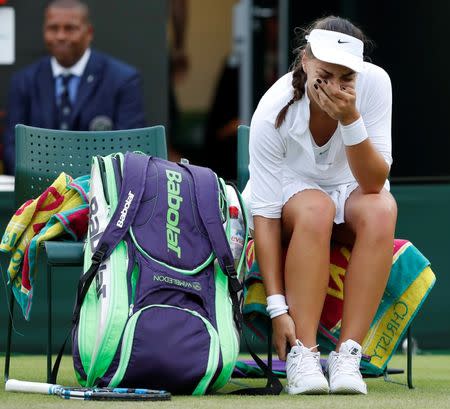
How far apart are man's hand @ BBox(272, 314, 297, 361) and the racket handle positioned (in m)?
0.76

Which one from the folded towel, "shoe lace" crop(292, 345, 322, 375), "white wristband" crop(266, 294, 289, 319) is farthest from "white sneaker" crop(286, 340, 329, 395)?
the folded towel

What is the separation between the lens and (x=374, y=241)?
14.8 ft

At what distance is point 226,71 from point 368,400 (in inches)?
270

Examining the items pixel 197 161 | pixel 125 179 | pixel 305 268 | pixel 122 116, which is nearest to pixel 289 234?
pixel 305 268

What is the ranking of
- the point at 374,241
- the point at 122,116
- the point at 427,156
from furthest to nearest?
the point at 427,156 → the point at 122,116 → the point at 374,241

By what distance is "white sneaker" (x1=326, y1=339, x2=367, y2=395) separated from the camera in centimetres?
436

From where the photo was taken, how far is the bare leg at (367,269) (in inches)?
177

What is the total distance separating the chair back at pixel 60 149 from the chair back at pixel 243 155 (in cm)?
28

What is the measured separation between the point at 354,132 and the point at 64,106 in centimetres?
353

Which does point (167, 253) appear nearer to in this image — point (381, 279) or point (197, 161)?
point (381, 279)

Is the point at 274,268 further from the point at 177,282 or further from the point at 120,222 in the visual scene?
the point at 120,222

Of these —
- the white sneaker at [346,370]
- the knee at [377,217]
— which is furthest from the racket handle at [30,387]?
the knee at [377,217]

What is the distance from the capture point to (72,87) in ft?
25.8

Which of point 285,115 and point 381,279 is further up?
point 285,115
